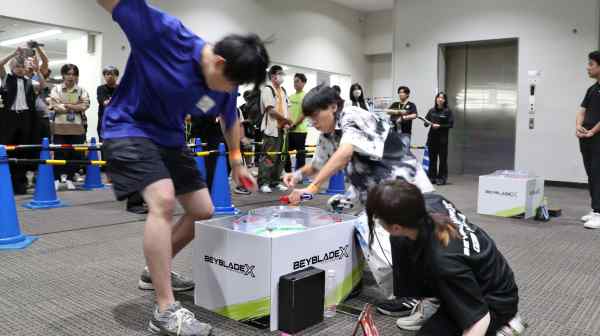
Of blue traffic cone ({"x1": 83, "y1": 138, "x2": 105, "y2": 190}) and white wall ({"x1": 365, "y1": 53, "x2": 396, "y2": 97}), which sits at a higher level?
white wall ({"x1": 365, "y1": 53, "x2": 396, "y2": 97})

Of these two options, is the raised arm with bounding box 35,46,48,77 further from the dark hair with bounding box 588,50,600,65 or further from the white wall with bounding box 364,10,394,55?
the white wall with bounding box 364,10,394,55

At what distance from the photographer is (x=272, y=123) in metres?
6.14

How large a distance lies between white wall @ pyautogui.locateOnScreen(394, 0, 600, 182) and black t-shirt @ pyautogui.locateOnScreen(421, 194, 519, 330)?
7293 millimetres

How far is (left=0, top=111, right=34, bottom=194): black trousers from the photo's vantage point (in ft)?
18.6

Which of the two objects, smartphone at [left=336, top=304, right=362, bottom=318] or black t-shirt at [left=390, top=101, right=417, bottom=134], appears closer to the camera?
smartphone at [left=336, top=304, right=362, bottom=318]

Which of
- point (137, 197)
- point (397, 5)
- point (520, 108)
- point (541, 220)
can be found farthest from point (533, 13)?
point (137, 197)

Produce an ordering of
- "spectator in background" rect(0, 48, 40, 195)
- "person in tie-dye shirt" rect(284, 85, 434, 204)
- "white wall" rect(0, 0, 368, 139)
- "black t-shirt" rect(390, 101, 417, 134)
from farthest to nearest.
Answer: "black t-shirt" rect(390, 101, 417, 134)
"white wall" rect(0, 0, 368, 139)
"spectator in background" rect(0, 48, 40, 195)
"person in tie-dye shirt" rect(284, 85, 434, 204)

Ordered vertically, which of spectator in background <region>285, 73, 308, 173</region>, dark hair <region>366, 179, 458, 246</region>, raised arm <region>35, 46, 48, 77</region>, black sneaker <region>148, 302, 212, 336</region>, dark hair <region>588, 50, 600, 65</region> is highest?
raised arm <region>35, 46, 48, 77</region>

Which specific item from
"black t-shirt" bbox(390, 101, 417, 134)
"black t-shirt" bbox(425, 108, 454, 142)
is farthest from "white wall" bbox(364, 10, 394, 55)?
"black t-shirt" bbox(425, 108, 454, 142)

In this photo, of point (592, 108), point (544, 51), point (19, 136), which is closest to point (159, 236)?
point (592, 108)

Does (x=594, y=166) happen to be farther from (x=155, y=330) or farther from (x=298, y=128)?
(x=155, y=330)

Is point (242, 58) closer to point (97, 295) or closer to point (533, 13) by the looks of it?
point (97, 295)

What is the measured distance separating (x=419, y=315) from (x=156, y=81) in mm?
1407

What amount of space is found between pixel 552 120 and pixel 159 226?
7.99m
